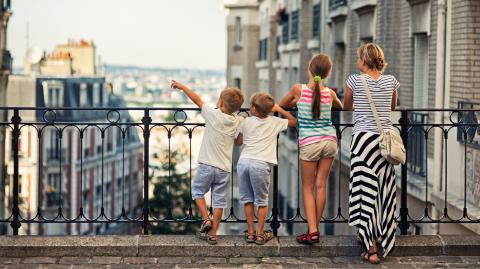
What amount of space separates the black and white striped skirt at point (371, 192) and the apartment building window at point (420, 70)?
8.06 m

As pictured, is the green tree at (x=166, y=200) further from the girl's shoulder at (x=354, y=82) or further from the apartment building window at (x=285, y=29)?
the girl's shoulder at (x=354, y=82)

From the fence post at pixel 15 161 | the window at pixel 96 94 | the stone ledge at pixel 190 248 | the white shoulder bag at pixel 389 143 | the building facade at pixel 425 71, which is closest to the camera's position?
the white shoulder bag at pixel 389 143

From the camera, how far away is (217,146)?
1121 cm

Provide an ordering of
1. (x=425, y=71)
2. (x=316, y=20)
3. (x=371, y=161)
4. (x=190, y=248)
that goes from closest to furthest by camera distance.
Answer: (x=371, y=161) < (x=190, y=248) < (x=425, y=71) < (x=316, y=20)

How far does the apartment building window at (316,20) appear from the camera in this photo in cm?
3125

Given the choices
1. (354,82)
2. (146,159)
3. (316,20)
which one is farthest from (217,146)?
(316,20)

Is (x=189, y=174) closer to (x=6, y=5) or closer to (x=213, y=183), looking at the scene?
(x=213, y=183)

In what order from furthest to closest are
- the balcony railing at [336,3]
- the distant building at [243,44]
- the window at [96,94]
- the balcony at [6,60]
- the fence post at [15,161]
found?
the window at [96,94] → the distant building at [243,44] → the balcony at [6,60] → the balcony railing at [336,3] → the fence post at [15,161]

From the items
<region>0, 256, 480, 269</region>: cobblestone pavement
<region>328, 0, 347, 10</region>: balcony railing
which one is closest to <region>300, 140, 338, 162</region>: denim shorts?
<region>0, 256, 480, 269</region>: cobblestone pavement

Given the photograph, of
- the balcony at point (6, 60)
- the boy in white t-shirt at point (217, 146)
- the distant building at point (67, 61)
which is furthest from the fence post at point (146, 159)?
the distant building at point (67, 61)

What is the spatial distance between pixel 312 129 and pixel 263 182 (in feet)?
2.21

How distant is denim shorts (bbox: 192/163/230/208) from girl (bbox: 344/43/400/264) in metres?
1.22

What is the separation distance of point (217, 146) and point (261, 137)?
17.0 inches

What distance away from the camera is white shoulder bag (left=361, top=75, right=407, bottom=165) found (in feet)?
34.9
